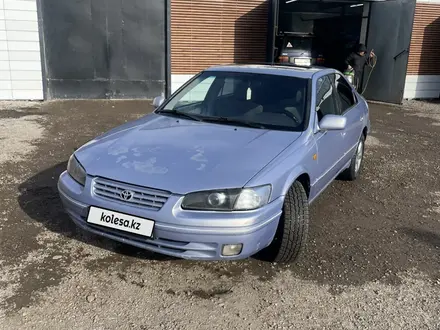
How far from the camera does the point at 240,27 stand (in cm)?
1161

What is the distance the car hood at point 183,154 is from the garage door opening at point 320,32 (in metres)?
9.39

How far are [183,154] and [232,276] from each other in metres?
0.97

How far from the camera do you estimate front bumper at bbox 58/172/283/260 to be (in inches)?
110

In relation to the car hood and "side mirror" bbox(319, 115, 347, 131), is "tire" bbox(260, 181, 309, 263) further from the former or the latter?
"side mirror" bbox(319, 115, 347, 131)

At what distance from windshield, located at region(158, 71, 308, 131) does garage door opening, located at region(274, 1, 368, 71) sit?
8.56 m

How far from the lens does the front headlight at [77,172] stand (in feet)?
10.5

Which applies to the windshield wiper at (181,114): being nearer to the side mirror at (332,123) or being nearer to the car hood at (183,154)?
the car hood at (183,154)

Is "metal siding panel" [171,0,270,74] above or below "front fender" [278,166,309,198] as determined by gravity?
above

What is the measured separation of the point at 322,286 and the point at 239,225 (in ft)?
2.86

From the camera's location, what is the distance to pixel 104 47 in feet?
34.8

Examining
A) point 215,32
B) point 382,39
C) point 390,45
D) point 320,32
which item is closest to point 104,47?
point 215,32

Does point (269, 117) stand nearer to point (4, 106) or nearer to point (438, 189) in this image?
point (438, 189)

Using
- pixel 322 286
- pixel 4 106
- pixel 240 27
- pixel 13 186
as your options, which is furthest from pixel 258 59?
pixel 322 286

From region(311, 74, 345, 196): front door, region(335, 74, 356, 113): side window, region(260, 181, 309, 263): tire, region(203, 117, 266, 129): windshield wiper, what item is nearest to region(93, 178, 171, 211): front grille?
region(260, 181, 309, 263): tire
